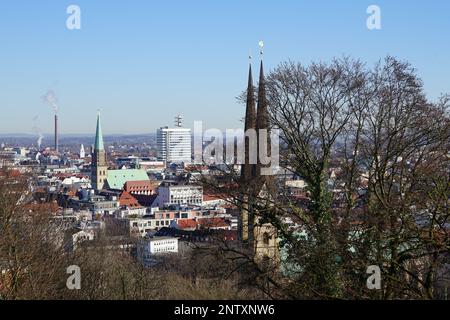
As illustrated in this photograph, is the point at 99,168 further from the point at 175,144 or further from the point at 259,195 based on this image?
the point at 259,195

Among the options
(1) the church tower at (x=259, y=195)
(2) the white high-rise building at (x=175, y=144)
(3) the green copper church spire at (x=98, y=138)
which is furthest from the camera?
(2) the white high-rise building at (x=175, y=144)

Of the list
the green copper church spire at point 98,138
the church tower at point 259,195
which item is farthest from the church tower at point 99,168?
the church tower at point 259,195

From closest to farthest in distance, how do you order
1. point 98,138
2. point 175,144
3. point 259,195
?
point 259,195 → point 98,138 → point 175,144

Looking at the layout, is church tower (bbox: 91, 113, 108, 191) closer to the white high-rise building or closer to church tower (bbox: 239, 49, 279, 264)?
the white high-rise building

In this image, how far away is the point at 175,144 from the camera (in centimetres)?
13712

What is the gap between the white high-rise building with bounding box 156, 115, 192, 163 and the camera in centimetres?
13000

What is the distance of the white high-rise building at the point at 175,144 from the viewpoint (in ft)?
427

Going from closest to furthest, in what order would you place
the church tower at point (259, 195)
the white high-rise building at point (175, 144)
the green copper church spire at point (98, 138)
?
the church tower at point (259, 195) < the green copper church spire at point (98, 138) < the white high-rise building at point (175, 144)

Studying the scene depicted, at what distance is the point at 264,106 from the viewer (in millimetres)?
13000

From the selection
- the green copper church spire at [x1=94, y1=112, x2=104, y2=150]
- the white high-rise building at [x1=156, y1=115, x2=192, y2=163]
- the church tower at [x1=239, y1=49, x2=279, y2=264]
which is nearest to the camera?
the church tower at [x1=239, y1=49, x2=279, y2=264]

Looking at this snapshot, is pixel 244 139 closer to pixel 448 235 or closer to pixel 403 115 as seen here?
pixel 403 115

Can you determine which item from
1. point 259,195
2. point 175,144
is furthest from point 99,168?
point 259,195

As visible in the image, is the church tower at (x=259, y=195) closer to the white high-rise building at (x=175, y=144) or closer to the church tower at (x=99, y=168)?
the church tower at (x=99, y=168)

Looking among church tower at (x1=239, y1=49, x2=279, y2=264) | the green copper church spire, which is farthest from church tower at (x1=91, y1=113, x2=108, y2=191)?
church tower at (x1=239, y1=49, x2=279, y2=264)
